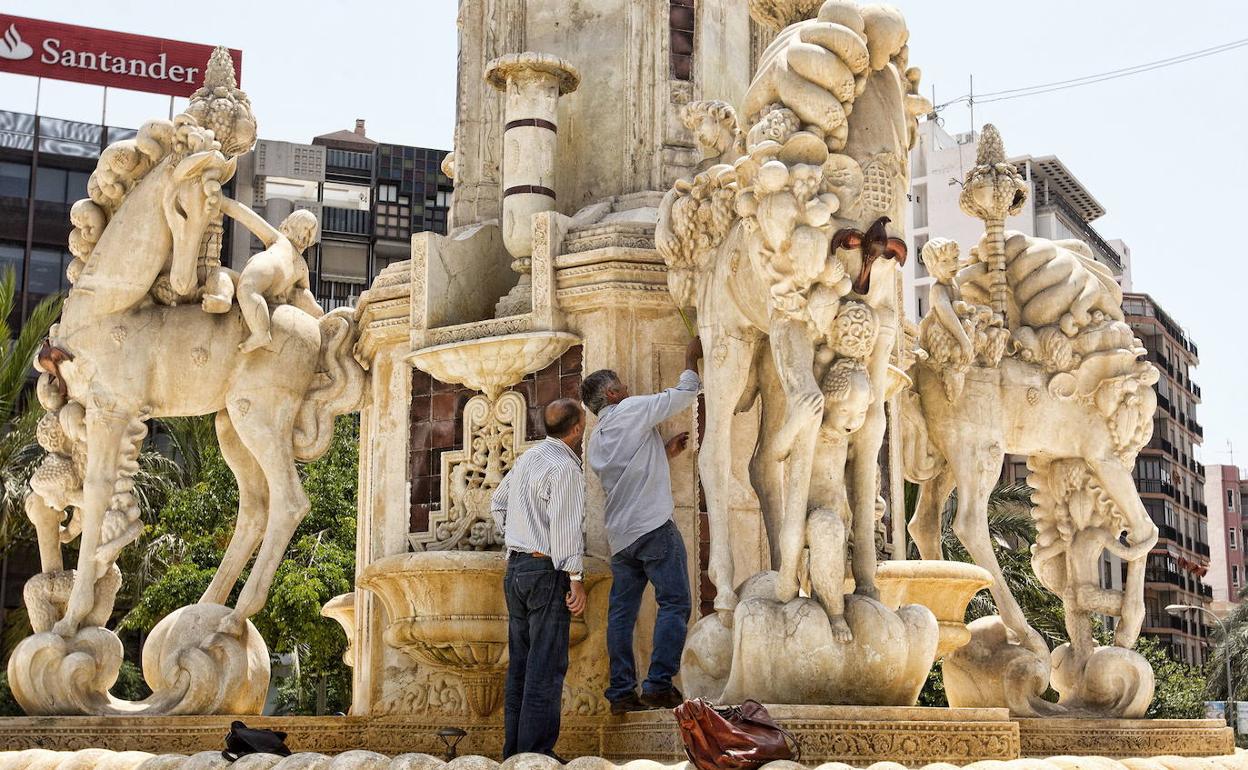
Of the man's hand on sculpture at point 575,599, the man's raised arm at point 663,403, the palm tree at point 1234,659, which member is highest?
the man's raised arm at point 663,403

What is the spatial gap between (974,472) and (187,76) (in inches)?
1751

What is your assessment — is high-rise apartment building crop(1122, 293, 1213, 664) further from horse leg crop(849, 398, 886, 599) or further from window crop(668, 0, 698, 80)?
horse leg crop(849, 398, 886, 599)

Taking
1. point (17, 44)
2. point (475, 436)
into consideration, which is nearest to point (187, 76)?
point (17, 44)

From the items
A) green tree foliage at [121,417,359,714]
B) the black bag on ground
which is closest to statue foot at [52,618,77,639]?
the black bag on ground

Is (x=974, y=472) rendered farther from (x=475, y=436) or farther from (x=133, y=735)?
(x=133, y=735)

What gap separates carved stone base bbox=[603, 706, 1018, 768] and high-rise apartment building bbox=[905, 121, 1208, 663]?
1972 inches

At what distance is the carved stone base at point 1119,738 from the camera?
36.2ft

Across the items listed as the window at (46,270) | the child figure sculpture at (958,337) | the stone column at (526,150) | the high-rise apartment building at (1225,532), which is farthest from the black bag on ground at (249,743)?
the high-rise apartment building at (1225,532)

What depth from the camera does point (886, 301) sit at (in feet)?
31.2

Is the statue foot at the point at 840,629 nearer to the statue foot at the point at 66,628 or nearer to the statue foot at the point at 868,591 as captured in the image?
the statue foot at the point at 868,591

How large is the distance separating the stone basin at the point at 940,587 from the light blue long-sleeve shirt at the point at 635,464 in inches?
71.2

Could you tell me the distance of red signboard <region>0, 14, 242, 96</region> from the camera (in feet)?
167

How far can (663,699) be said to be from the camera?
912 cm

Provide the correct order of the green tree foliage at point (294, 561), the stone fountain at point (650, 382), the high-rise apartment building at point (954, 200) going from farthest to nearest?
the high-rise apartment building at point (954, 200) → the green tree foliage at point (294, 561) → the stone fountain at point (650, 382)
